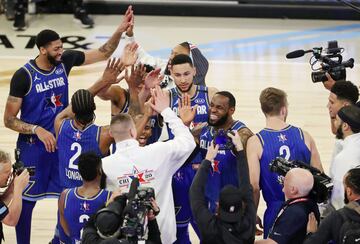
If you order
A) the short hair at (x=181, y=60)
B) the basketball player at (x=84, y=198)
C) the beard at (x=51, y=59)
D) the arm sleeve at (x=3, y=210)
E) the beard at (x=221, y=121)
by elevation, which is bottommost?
the arm sleeve at (x=3, y=210)

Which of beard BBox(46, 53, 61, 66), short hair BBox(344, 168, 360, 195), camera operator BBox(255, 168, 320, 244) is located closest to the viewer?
short hair BBox(344, 168, 360, 195)

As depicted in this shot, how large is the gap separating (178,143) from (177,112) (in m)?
1.06

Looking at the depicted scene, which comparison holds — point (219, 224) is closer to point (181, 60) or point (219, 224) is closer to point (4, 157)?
point (4, 157)

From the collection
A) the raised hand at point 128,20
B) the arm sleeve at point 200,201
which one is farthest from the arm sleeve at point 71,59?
the arm sleeve at point 200,201

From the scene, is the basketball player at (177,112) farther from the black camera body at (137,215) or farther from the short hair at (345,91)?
the black camera body at (137,215)

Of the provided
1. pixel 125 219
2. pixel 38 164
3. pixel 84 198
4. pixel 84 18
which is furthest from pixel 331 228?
pixel 84 18

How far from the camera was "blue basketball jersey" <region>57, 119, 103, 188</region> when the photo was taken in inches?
245

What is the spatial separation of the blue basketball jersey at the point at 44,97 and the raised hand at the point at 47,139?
259mm

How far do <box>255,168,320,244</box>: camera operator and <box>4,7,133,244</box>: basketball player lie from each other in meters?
2.30

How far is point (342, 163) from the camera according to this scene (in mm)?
5543

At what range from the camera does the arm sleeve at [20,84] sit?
22.4ft

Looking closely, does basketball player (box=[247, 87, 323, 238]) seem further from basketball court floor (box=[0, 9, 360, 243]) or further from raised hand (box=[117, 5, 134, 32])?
basketball court floor (box=[0, 9, 360, 243])

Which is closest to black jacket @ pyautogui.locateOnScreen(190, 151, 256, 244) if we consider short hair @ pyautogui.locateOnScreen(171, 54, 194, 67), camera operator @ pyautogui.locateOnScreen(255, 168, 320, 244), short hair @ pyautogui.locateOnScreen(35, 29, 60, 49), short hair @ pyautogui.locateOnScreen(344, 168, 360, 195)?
camera operator @ pyautogui.locateOnScreen(255, 168, 320, 244)

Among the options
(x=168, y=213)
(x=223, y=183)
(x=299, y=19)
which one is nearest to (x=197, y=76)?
(x=223, y=183)
